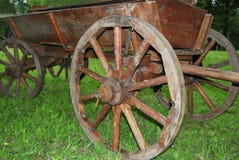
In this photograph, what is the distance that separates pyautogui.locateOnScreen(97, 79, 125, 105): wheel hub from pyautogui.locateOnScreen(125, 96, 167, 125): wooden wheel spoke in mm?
89

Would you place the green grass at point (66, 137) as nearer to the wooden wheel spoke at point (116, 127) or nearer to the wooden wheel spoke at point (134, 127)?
the wooden wheel spoke at point (116, 127)

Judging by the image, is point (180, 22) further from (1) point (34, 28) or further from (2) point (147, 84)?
(1) point (34, 28)

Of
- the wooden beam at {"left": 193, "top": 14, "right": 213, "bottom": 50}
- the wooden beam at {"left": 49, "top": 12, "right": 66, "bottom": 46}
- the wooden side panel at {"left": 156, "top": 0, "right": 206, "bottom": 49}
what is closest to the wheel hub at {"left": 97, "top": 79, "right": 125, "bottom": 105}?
the wooden side panel at {"left": 156, "top": 0, "right": 206, "bottom": 49}

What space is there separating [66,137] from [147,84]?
1.28 m

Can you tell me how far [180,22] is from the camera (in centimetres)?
312

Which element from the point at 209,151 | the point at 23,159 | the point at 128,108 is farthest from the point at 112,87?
the point at 209,151

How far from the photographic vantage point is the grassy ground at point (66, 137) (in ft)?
9.77

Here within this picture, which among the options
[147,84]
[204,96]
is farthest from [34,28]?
[204,96]

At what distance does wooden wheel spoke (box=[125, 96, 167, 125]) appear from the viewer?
8.26 ft

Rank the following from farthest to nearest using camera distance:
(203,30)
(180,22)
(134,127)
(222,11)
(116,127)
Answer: (222,11), (203,30), (180,22), (116,127), (134,127)

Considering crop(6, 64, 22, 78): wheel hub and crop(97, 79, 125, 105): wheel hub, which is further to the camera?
crop(6, 64, 22, 78): wheel hub

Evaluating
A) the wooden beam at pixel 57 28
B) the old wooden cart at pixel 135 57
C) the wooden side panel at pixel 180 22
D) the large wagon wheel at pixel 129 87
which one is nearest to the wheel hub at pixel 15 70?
the old wooden cart at pixel 135 57

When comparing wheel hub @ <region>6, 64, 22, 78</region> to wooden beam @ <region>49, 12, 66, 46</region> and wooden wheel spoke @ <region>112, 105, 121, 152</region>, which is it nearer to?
wooden beam @ <region>49, 12, 66, 46</region>

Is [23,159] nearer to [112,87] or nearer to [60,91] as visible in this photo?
[112,87]
